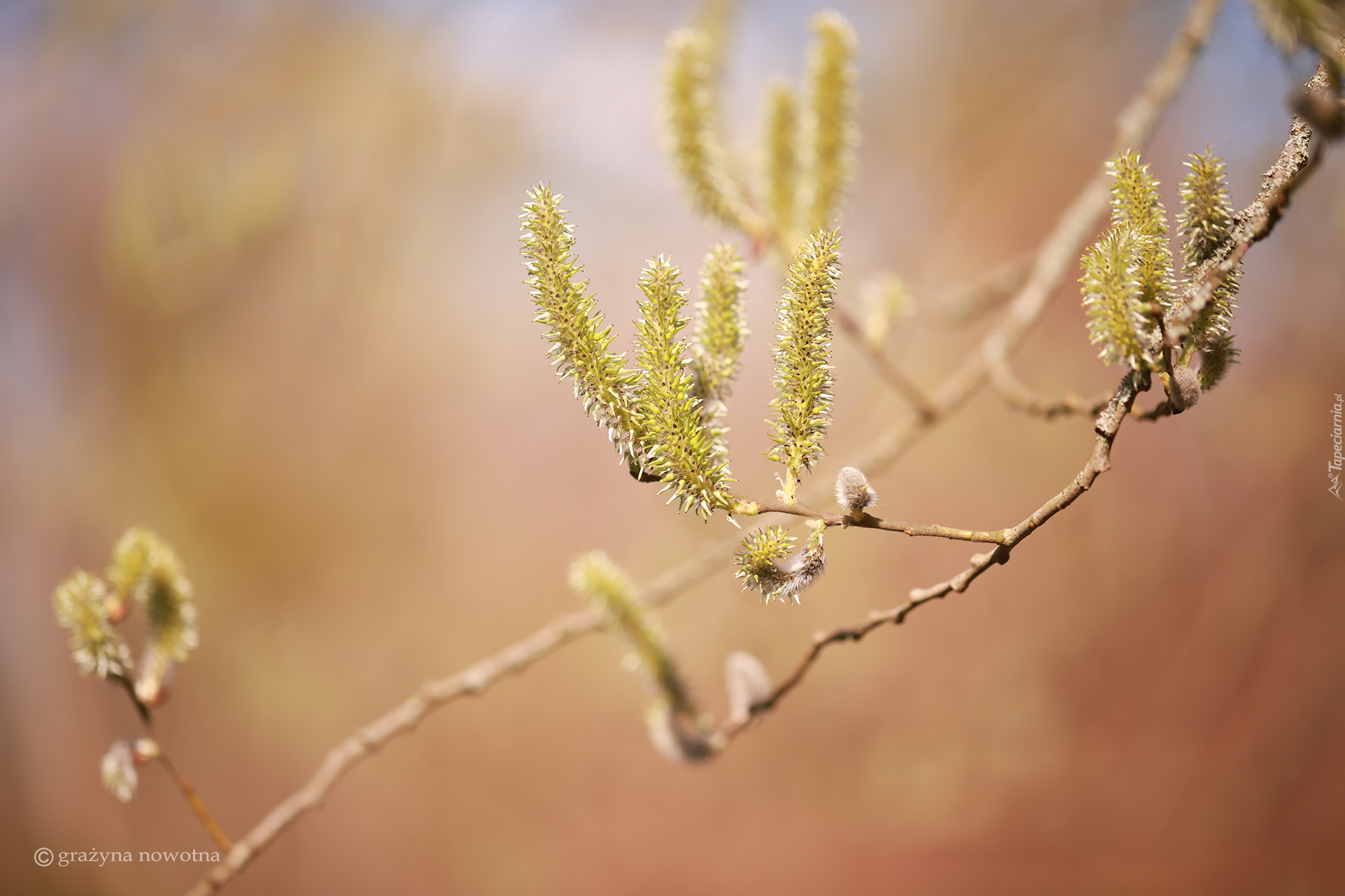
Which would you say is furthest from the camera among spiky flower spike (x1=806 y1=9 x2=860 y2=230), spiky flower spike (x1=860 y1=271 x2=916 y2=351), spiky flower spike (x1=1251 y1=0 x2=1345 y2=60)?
spiky flower spike (x1=860 y1=271 x2=916 y2=351)

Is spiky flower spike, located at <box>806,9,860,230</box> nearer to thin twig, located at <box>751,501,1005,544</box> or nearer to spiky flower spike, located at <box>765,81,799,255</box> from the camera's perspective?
spiky flower spike, located at <box>765,81,799,255</box>

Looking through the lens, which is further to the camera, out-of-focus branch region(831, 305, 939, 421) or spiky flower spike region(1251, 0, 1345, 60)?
out-of-focus branch region(831, 305, 939, 421)

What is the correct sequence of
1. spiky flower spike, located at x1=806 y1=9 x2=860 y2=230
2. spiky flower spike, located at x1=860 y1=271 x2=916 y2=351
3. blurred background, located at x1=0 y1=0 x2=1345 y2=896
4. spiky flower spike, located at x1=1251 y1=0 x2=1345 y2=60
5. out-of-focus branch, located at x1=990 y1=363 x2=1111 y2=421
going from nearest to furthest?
spiky flower spike, located at x1=1251 y1=0 x2=1345 y2=60 < out-of-focus branch, located at x1=990 y1=363 x2=1111 y2=421 < spiky flower spike, located at x1=806 y1=9 x2=860 y2=230 < spiky flower spike, located at x1=860 y1=271 x2=916 y2=351 < blurred background, located at x1=0 y1=0 x2=1345 y2=896

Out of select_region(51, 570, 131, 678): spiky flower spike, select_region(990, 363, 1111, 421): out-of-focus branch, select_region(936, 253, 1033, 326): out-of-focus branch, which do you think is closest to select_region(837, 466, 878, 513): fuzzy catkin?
select_region(990, 363, 1111, 421): out-of-focus branch

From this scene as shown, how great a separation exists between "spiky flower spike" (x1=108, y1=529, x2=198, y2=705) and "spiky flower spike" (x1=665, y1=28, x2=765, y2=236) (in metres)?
0.36

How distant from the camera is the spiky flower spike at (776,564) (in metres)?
0.20

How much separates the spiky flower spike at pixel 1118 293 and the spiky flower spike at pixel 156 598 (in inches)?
16.3

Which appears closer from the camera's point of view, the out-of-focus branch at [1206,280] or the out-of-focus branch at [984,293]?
the out-of-focus branch at [1206,280]

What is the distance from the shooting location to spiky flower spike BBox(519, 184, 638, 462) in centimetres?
19

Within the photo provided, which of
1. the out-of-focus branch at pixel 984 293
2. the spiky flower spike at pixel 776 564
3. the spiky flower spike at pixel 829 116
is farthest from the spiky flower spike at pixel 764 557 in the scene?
the out-of-focus branch at pixel 984 293

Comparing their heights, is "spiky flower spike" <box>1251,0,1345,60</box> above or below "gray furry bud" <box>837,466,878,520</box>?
above

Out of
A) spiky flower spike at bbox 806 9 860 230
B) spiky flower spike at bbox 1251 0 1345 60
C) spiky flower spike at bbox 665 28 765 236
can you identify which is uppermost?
spiky flower spike at bbox 665 28 765 236

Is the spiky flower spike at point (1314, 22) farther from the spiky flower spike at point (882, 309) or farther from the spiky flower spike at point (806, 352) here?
the spiky flower spike at point (882, 309)

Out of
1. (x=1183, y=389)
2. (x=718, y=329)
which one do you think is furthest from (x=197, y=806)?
(x=1183, y=389)
